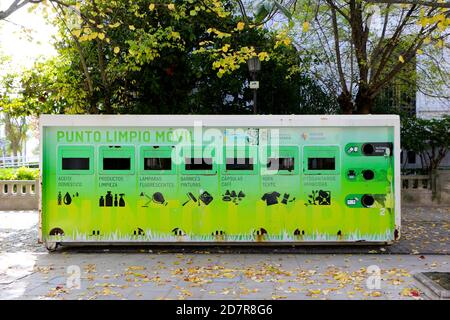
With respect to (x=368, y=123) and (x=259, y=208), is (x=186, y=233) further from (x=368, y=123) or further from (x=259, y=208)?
(x=368, y=123)

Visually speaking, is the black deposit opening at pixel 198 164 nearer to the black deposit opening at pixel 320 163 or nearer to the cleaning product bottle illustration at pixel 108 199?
the cleaning product bottle illustration at pixel 108 199

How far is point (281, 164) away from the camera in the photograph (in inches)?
365

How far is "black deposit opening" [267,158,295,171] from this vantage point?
30.4ft

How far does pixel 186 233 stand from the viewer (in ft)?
30.5

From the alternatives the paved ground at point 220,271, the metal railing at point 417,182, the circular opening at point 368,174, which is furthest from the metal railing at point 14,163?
the circular opening at point 368,174

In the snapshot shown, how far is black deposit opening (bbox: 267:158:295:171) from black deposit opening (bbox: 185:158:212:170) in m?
1.12

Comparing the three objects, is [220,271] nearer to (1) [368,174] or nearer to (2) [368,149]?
(1) [368,174]

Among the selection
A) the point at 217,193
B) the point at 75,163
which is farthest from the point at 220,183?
the point at 75,163

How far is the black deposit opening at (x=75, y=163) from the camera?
9.29 metres

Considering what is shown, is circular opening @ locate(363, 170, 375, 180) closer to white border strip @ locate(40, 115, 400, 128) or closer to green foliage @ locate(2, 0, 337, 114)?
white border strip @ locate(40, 115, 400, 128)

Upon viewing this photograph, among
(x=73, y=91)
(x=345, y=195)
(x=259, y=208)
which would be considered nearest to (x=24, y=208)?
(x=73, y=91)

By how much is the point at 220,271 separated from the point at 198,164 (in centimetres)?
230

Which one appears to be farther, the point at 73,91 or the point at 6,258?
the point at 73,91

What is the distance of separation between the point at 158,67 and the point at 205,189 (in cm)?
624
